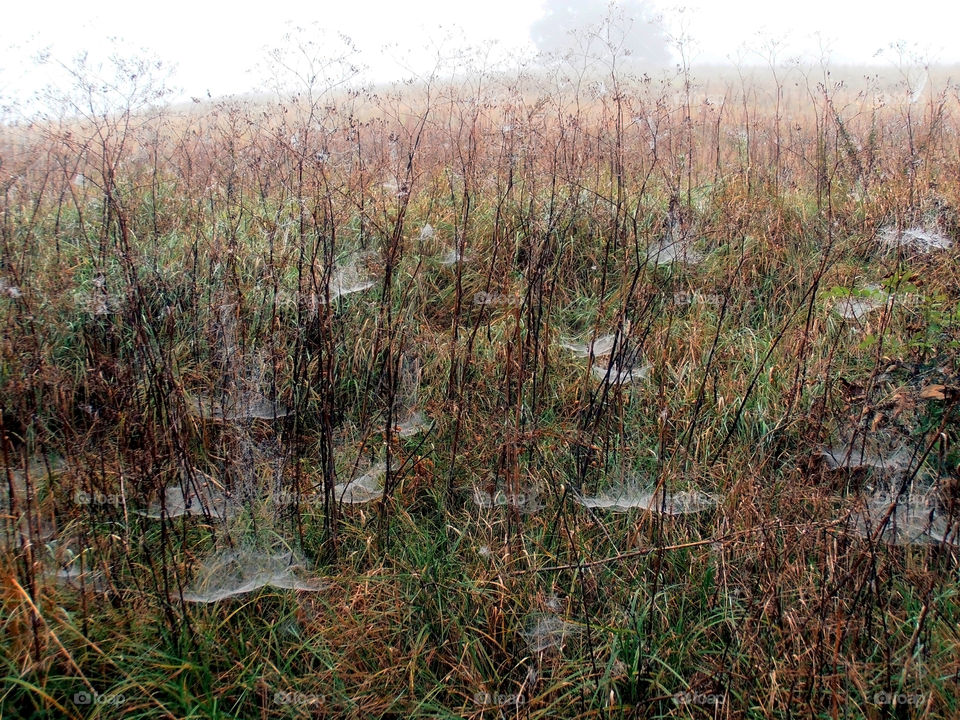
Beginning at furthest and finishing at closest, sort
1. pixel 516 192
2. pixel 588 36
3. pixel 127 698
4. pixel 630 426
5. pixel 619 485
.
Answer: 1. pixel 516 192
2. pixel 588 36
3. pixel 630 426
4. pixel 619 485
5. pixel 127 698

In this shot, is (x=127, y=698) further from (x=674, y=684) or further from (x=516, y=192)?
(x=516, y=192)

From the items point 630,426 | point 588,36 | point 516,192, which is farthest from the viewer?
point 516,192

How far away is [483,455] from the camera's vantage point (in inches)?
121

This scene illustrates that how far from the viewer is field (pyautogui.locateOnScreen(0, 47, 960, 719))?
7.09 feet

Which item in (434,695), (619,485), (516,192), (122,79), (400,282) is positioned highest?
(122,79)

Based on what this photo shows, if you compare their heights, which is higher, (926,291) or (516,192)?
(516,192)

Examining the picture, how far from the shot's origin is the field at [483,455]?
2162 millimetres

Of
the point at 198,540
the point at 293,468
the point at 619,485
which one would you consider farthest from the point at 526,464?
the point at 198,540

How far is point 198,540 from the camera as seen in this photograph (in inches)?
106

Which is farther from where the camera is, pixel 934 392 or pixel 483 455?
pixel 483 455

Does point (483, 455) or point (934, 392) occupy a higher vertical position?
point (934, 392)

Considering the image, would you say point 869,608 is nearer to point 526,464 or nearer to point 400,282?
point 526,464

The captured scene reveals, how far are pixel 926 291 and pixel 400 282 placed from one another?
286 cm

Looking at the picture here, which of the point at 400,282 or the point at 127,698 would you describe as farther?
the point at 400,282
